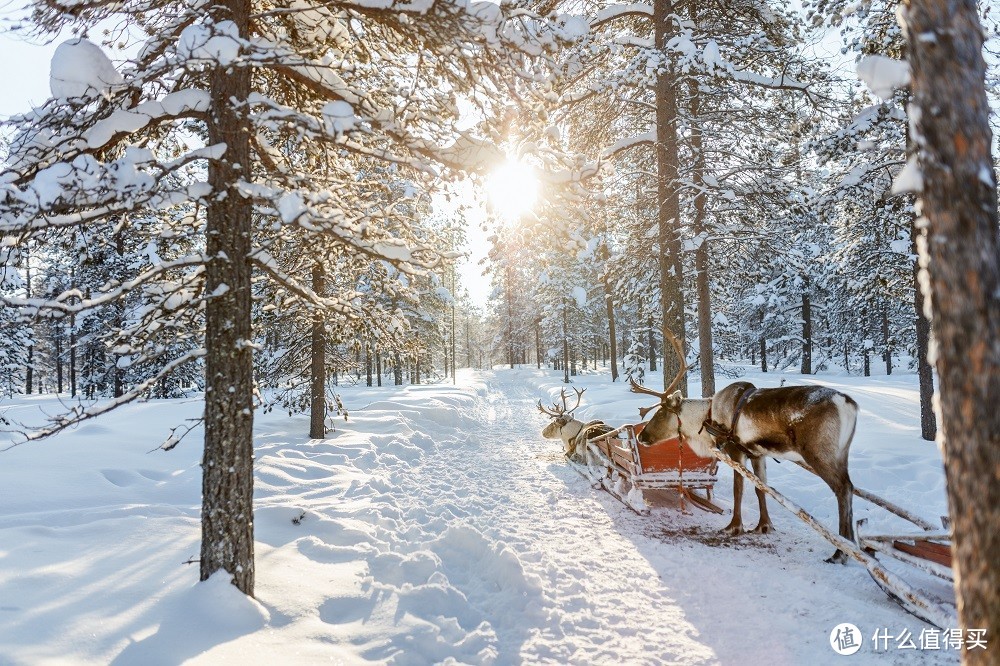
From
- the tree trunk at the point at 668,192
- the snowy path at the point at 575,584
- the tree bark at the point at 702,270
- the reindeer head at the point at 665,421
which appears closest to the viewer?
the snowy path at the point at 575,584

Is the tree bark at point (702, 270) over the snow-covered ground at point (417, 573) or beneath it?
over

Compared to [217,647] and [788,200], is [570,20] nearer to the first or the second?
[217,647]

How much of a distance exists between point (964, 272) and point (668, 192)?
9361mm

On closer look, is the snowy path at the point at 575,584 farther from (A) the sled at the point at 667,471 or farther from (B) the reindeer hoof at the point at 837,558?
(A) the sled at the point at 667,471

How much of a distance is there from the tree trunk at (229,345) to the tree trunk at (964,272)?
427cm

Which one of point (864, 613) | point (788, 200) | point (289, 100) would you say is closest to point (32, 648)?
point (289, 100)

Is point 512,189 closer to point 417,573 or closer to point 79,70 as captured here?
point 79,70

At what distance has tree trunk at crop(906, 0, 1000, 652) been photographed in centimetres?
147

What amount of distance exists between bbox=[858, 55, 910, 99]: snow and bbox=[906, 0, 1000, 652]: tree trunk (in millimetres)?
116

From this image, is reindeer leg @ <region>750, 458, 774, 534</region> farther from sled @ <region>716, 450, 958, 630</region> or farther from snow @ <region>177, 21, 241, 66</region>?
snow @ <region>177, 21, 241, 66</region>

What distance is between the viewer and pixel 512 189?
4.50 meters

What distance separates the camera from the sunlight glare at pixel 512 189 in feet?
14.2

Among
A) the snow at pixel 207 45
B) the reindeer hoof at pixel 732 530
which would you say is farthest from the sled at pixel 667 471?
the snow at pixel 207 45

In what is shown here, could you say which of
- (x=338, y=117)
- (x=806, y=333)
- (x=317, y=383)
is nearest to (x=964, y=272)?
(x=338, y=117)
